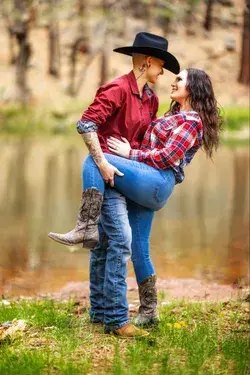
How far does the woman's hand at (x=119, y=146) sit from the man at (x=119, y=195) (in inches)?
1.9

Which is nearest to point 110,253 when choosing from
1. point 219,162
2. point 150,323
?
point 150,323

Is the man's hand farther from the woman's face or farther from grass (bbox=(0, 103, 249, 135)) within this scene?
grass (bbox=(0, 103, 249, 135))

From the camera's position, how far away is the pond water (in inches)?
339

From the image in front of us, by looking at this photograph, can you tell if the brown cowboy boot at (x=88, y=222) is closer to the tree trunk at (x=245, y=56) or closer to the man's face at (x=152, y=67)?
the man's face at (x=152, y=67)

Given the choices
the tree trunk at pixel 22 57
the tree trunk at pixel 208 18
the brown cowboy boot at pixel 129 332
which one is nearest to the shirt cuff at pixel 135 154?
the brown cowboy boot at pixel 129 332

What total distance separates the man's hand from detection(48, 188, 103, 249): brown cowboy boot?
0.11 metres

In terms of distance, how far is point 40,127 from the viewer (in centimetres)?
2758

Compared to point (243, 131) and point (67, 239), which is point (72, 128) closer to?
point (243, 131)

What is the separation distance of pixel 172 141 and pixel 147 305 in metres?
1.15

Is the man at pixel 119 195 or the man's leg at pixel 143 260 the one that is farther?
the man's leg at pixel 143 260

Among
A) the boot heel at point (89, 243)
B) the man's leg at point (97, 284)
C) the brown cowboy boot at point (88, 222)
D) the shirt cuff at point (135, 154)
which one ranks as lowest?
the man's leg at point (97, 284)

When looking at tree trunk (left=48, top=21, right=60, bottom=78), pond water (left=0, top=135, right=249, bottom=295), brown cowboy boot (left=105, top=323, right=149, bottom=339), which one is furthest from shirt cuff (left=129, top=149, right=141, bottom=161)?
tree trunk (left=48, top=21, right=60, bottom=78)

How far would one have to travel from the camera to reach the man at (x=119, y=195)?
486cm

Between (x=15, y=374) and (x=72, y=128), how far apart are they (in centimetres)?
2325
